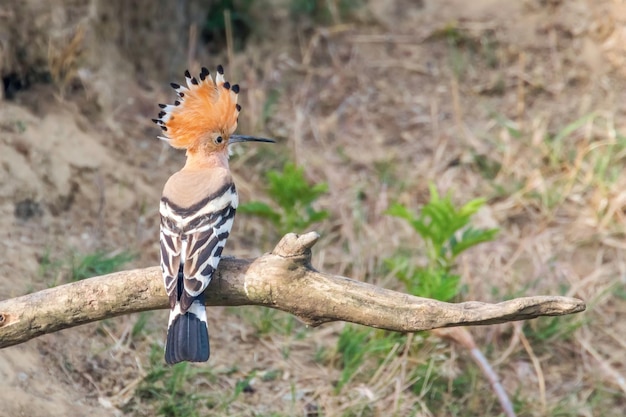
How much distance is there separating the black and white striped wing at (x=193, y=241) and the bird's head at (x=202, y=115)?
0.26 meters

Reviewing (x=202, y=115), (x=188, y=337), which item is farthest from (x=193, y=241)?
(x=202, y=115)

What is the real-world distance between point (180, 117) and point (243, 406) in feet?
3.92

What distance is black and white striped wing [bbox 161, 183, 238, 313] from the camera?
9.63 ft

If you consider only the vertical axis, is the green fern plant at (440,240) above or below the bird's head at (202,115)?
below

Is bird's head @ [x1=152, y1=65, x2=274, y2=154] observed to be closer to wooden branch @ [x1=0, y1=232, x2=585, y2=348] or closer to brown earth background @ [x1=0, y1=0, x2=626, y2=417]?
brown earth background @ [x1=0, y1=0, x2=626, y2=417]

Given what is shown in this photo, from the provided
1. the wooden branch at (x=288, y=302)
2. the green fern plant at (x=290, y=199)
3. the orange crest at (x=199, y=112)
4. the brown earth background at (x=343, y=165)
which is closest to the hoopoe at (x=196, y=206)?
the orange crest at (x=199, y=112)

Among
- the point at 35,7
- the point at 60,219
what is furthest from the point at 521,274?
the point at 35,7

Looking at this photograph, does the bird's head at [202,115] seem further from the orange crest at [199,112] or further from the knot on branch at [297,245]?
the knot on branch at [297,245]

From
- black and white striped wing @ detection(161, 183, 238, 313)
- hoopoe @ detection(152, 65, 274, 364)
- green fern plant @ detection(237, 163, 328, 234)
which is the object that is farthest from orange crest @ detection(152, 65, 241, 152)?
green fern plant @ detection(237, 163, 328, 234)

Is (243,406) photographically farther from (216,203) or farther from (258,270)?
(258,270)

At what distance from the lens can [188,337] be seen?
9.84 ft

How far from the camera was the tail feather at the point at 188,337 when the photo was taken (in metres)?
2.96

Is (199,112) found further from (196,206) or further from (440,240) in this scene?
(440,240)

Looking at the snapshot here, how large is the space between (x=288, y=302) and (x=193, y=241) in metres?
0.56
